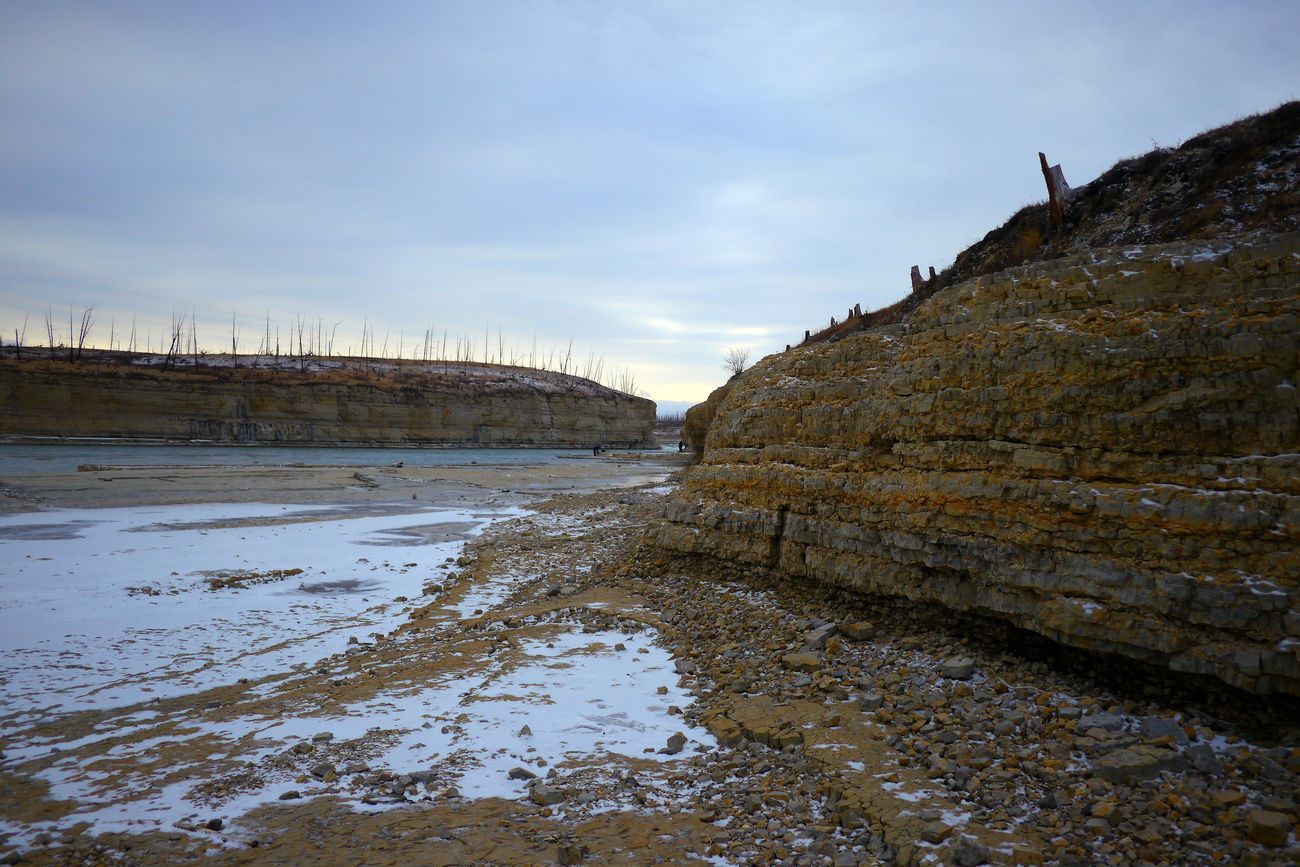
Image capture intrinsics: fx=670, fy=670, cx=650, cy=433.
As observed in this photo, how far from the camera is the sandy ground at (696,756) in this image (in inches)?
170

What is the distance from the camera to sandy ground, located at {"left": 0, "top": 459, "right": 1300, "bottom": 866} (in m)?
4.31

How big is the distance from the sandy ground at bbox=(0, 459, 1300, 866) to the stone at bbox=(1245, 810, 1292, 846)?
13 millimetres

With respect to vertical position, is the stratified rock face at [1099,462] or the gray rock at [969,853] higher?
the stratified rock face at [1099,462]

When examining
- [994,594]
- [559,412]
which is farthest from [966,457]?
A: [559,412]

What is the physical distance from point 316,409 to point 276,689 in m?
73.4

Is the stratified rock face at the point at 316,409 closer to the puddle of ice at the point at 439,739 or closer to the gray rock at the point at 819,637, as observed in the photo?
Result: the puddle of ice at the point at 439,739

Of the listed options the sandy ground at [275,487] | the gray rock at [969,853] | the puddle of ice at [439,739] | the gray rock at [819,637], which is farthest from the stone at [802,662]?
the sandy ground at [275,487]

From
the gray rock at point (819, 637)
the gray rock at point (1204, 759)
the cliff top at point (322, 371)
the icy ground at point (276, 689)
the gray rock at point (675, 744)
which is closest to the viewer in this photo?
the gray rock at point (1204, 759)

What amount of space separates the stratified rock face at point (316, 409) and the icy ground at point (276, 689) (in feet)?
208

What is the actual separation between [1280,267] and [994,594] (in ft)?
11.9

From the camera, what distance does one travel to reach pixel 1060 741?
5.02 meters

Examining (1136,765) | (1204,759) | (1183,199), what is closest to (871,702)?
(1136,765)

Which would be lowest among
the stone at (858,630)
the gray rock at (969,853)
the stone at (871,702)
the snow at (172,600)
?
the snow at (172,600)

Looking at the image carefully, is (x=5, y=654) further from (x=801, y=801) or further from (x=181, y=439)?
(x=181, y=439)
